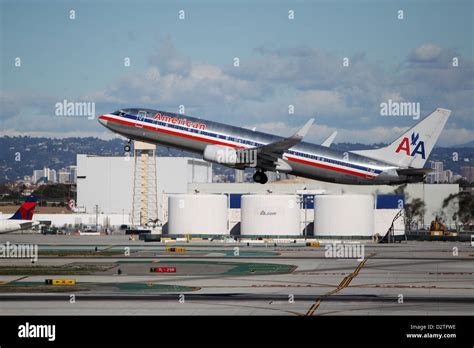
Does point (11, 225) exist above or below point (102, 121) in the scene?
below

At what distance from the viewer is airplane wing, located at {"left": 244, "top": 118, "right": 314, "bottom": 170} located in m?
86.5

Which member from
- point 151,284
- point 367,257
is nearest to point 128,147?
point 367,257

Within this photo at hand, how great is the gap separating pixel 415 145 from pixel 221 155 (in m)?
26.5

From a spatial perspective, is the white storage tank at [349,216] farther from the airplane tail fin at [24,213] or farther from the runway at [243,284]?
the airplane tail fin at [24,213]

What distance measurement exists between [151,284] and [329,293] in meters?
13.5

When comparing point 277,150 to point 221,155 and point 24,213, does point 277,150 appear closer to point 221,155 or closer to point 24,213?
point 221,155

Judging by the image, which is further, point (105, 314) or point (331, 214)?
point (331, 214)

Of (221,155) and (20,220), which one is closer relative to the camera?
(221,155)

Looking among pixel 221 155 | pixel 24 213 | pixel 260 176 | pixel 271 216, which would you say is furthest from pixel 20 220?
pixel 221 155

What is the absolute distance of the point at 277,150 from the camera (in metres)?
88.8

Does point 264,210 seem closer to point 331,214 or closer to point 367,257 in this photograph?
point 331,214
